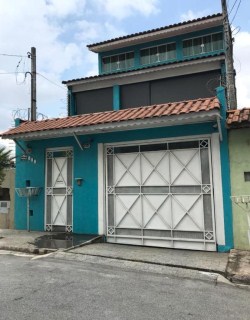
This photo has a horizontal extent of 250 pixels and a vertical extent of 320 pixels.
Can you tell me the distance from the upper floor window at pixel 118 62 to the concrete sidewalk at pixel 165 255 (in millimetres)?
15930

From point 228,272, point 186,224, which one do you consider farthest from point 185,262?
point 186,224

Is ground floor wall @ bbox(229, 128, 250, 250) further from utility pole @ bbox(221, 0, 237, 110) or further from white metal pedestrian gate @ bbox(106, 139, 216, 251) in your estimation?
utility pole @ bbox(221, 0, 237, 110)

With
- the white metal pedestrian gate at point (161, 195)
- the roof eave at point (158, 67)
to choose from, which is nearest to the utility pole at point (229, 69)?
the white metal pedestrian gate at point (161, 195)

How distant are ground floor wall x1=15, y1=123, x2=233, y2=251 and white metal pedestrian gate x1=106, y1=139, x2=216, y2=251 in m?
0.27

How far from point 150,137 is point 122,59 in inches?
596

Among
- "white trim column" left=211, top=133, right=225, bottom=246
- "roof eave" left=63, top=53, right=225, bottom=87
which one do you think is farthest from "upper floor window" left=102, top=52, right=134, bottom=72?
"white trim column" left=211, top=133, right=225, bottom=246

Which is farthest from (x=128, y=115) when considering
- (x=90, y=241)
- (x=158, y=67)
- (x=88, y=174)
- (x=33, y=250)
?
(x=158, y=67)

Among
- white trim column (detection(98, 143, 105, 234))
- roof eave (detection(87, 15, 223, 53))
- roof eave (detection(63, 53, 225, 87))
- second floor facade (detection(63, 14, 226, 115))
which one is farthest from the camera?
roof eave (detection(87, 15, 223, 53))

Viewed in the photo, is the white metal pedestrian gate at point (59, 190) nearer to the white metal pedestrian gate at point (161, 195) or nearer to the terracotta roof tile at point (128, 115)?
the terracotta roof tile at point (128, 115)

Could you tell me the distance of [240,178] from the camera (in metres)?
7.34

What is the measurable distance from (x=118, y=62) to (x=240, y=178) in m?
16.8

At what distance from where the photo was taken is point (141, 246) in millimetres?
8289

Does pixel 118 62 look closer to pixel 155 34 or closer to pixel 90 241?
pixel 155 34

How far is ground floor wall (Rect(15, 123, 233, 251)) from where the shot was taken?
7480mm
